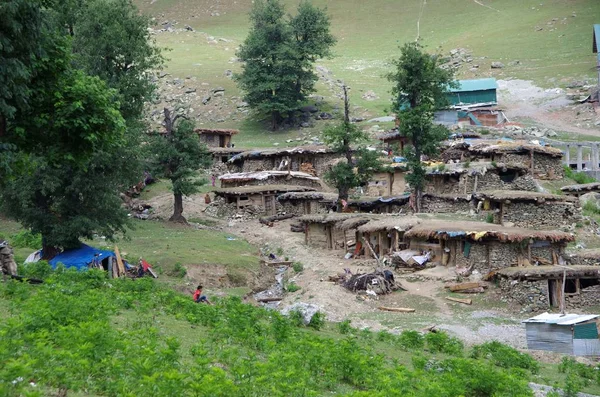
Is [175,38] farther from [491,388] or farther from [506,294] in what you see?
[491,388]

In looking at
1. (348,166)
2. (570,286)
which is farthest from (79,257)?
(348,166)

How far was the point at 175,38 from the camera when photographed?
108m

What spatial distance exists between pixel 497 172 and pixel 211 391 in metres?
37.2

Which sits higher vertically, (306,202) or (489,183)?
(489,183)

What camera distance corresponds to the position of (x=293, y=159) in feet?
175

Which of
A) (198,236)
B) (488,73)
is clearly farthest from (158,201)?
(488,73)

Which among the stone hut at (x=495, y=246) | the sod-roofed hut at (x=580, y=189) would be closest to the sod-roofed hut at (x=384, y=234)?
the stone hut at (x=495, y=246)

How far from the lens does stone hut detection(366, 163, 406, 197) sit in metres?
47.9

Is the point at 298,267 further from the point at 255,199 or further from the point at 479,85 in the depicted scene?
the point at 479,85

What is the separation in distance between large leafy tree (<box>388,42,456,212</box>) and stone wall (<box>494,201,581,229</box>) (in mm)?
6361

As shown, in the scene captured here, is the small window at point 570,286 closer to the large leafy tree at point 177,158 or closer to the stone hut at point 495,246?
the stone hut at point 495,246

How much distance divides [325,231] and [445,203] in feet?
26.5

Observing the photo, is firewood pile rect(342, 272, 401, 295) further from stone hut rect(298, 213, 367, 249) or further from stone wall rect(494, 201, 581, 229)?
stone wall rect(494, 201, 581, 229)

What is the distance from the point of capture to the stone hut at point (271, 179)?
163ft
